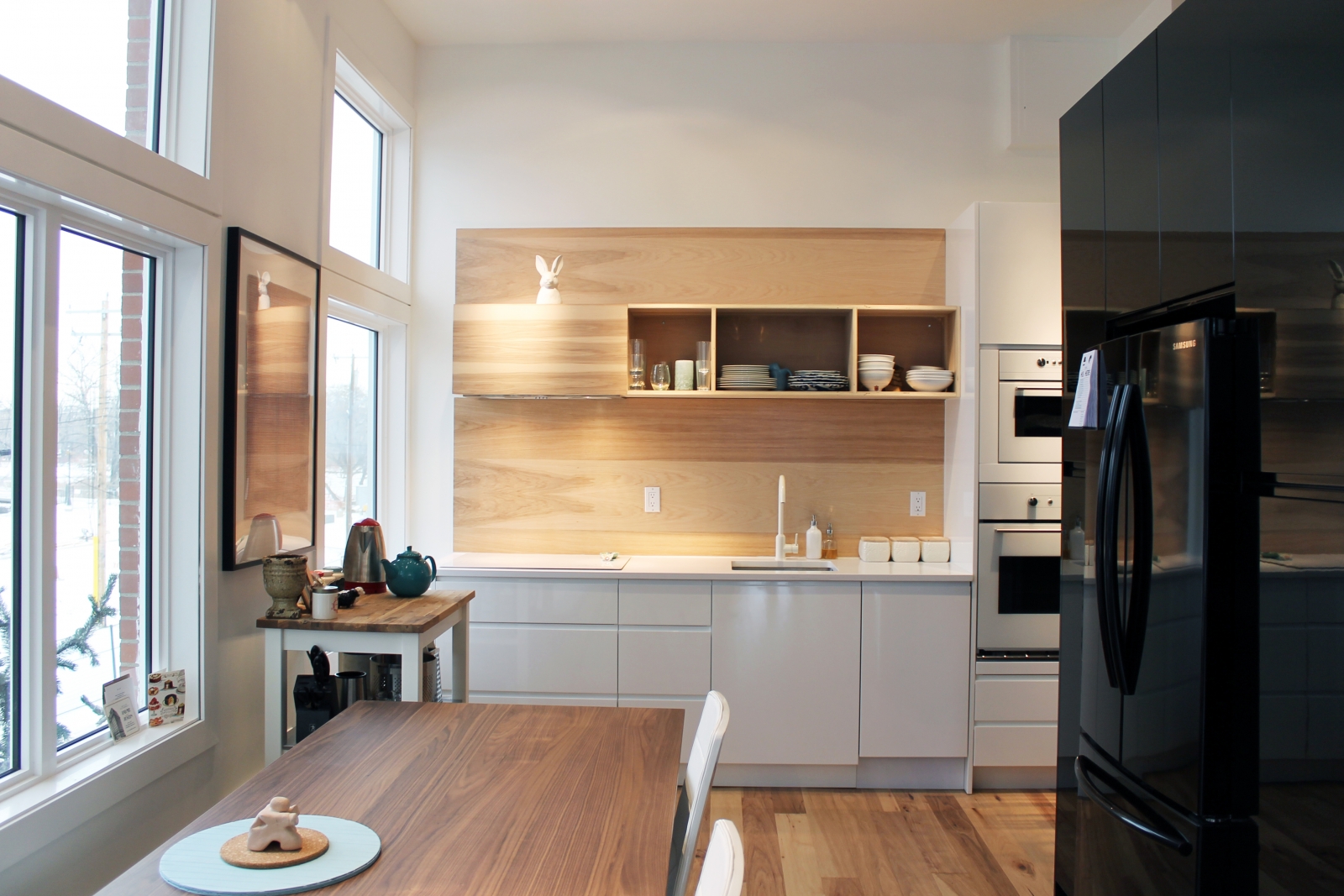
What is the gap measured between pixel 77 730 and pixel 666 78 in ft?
11.3

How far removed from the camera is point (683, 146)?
159 inches

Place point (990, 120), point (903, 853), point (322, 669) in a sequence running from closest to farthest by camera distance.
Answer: point (322, 669)
point (903, 853)
point (990, 120)

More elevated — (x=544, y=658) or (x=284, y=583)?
(x=284, y=583)

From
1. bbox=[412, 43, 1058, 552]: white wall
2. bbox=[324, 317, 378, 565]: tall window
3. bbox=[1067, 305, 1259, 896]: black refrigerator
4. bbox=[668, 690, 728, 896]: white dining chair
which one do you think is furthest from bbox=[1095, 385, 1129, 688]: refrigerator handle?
bbox=[324, 317, 378, 565]: tall window

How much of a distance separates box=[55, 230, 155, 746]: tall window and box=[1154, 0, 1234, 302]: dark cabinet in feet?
8.43

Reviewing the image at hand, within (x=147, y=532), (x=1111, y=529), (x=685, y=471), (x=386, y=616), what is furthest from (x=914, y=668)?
(x=147, y=532)

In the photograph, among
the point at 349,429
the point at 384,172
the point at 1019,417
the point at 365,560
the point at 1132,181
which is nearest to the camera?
the point at 1132,181

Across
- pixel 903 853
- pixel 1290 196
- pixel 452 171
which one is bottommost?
pixel 903 853

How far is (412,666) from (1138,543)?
199 centimetres

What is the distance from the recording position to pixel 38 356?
6.28ft

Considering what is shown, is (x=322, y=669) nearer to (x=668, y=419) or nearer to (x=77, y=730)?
(x=77, y=730)

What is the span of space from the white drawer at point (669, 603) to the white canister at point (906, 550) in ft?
2.94

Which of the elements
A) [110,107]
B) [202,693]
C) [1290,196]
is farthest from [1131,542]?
[110,107]

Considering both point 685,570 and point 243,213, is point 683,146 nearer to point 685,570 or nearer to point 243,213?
point 685,570
